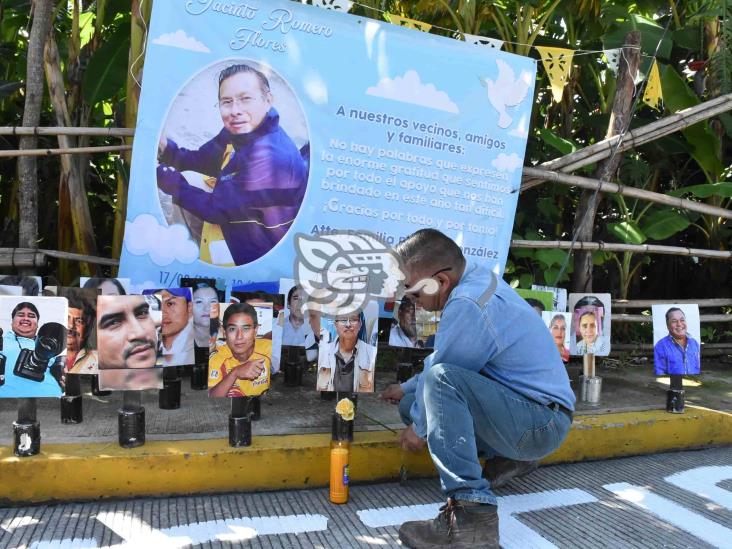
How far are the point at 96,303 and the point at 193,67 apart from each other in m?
1.21

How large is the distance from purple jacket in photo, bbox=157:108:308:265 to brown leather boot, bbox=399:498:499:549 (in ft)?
5.38

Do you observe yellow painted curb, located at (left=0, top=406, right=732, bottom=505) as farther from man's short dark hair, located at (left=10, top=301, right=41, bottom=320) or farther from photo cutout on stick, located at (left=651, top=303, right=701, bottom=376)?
photo cutout on stick, located at (left=651, top=303, right=701, bottom=376)

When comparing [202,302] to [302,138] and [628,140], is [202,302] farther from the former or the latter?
[628,140]

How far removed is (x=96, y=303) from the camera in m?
2.40

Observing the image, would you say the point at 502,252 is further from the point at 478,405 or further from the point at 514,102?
the point at 478,405

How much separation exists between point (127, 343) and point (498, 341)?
4.26 ft

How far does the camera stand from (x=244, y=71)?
2984 mm

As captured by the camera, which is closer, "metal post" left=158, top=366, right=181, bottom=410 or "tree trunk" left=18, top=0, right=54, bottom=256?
"metal post" left=158, top=366, right=181, bottom=410

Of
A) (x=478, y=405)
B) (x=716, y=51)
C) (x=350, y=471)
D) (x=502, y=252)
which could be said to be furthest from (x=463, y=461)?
(x=716, y=51)

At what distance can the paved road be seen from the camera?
1.87 meters

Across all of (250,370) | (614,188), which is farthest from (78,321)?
(614,188)
